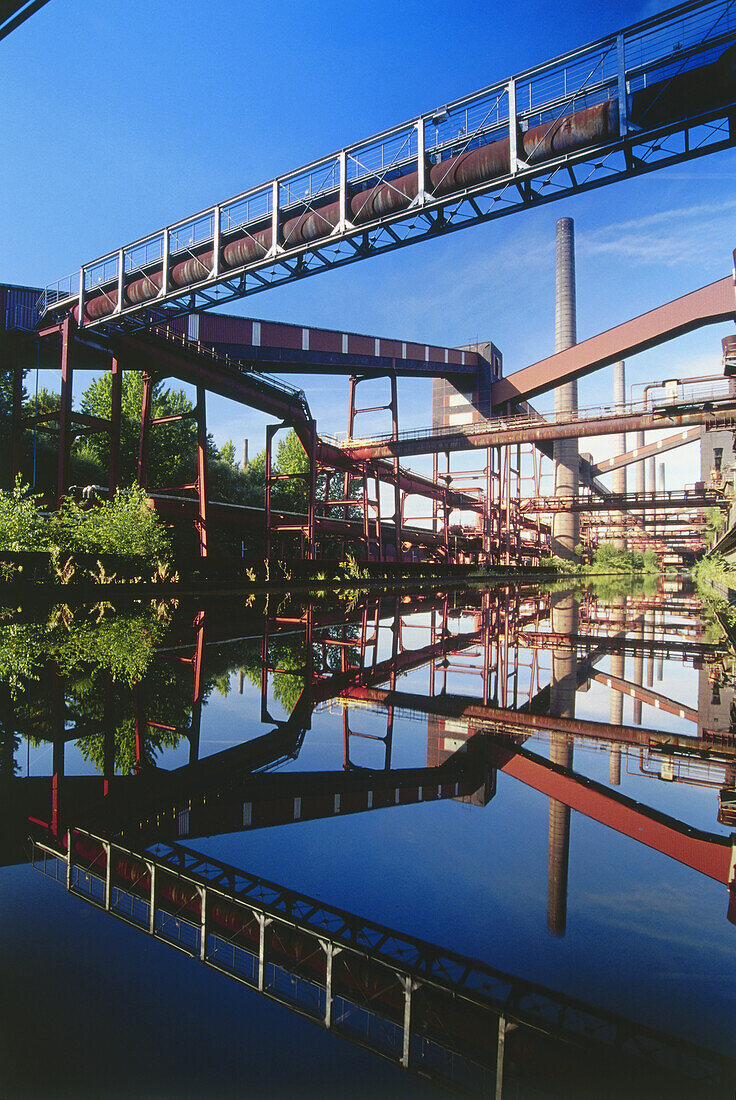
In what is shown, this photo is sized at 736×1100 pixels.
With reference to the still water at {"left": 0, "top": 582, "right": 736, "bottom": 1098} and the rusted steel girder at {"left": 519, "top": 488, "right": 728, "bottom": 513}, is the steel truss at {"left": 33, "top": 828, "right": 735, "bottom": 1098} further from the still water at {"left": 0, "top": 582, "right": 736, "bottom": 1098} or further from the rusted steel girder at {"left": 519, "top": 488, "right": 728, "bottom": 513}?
the rusted steel girder at {"left": 519, "top": 488, "right": 728, "bottom": 513}

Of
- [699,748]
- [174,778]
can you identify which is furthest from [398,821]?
[699,748]

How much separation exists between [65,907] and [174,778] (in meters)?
0.75

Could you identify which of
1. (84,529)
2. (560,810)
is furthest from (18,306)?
(560,810)

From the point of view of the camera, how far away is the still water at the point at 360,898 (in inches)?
31.2

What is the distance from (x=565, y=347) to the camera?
98.0ft

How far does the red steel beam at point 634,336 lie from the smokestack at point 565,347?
15.7 ft

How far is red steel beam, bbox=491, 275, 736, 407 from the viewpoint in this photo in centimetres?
2041

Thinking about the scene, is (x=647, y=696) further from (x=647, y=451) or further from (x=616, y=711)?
(x=647, y=451)

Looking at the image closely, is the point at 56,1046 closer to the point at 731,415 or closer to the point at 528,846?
the point at 528,846

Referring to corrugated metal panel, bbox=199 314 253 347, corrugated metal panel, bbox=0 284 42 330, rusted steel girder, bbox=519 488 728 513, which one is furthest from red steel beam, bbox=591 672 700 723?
rusted steel girder, bbox=519 488 728 513

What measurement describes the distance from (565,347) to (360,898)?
32.6 meters

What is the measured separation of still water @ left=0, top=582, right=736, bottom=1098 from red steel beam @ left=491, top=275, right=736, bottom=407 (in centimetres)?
2266

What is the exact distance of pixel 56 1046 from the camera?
0.78 meters

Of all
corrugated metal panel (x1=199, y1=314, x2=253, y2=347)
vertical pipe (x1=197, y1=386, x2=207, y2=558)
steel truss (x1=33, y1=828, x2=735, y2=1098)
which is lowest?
steel truss (x1=33, y1=828, x2=735, y2=1098)
